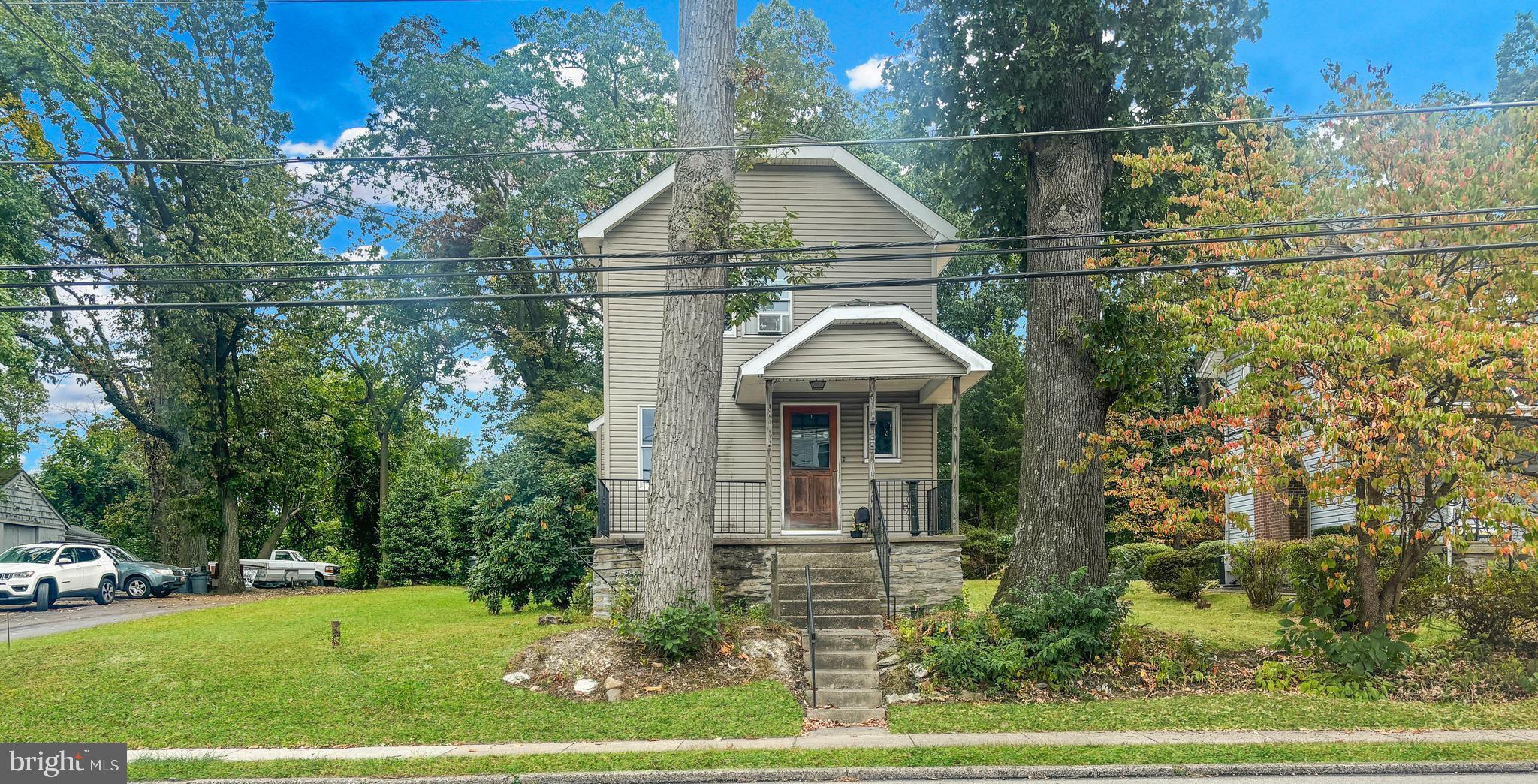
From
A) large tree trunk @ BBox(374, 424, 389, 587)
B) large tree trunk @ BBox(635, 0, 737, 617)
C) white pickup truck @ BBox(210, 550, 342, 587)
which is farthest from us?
large tree trunk @ BBox(374, 424, 389, 587)

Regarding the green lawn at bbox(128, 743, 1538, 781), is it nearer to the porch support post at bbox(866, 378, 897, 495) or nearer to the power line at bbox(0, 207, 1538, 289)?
the power line at bbox(0, 207, 1538, 289)

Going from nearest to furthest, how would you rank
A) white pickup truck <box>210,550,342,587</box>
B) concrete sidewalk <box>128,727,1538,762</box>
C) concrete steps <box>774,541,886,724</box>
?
concrete sidewalk <box>128,727,1538,762</box> → concrete steps <box>774,541,886,724</box> → white pickup truck <box>210,550,342,587</box>

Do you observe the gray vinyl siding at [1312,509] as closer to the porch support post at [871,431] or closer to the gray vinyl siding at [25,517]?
the porch support post at [871,431]

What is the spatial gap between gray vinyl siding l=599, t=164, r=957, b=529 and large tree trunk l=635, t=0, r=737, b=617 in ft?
17.2

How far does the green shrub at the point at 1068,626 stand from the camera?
1112 centimetres

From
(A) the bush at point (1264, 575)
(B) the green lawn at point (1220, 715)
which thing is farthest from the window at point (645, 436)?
(A) the bush at point (1264, 575)

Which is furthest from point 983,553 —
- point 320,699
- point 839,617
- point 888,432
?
point 320,699

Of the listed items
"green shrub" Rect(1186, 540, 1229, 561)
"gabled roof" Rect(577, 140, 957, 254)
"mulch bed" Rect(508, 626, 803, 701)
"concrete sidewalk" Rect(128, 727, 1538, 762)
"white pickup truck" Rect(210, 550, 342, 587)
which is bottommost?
"white pickup truck" Rect(210, 550, 342, 587)

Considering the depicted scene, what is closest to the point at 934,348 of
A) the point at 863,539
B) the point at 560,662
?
the point at 863,539

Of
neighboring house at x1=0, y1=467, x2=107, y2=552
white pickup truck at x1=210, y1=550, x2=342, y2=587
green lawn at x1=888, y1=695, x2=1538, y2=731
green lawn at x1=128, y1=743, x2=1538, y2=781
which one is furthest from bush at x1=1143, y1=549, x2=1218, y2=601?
neighboring house at x1=0, y1=467, x2=107, y2=552

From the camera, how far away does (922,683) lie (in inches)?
448

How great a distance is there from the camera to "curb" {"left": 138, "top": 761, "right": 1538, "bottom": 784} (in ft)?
26.3

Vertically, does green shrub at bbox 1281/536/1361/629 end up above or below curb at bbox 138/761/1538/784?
above

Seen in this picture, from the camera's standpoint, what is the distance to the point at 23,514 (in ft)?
117
